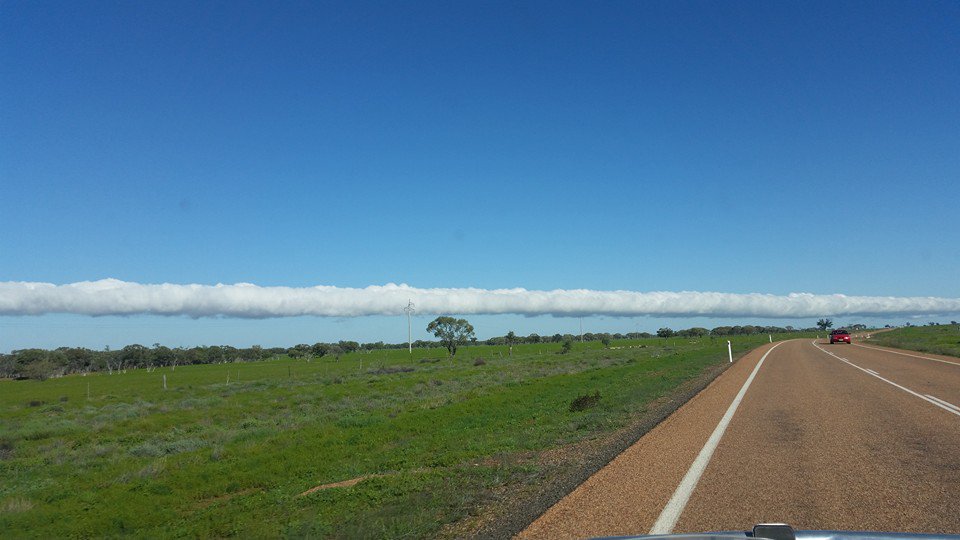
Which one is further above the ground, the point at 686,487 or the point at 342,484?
the point at 686,487

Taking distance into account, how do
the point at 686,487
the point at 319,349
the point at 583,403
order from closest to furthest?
1. the point at 686,487
2. the point at 583,403
3. the point at 319,349

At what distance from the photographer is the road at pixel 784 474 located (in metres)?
5.15

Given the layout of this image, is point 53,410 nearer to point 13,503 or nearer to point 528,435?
point 13,503

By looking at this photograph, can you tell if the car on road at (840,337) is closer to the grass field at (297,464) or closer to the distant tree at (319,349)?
the grass field at (297,464)

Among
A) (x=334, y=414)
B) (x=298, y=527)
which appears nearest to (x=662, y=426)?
(x=298, y=527)

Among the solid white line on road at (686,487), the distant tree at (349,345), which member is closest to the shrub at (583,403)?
the solid white line on road at (686,487)

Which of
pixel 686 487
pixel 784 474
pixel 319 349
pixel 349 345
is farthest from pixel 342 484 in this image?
pixel 349 345

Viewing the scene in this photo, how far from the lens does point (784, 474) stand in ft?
22.5

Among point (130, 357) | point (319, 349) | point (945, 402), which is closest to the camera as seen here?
point (945, 402)

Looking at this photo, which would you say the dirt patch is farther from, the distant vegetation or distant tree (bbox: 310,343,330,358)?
distant tree (bbox: 310,343,330,358)

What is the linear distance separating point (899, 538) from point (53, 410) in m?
44.7

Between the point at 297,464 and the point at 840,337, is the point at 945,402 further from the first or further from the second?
the point at 840,337

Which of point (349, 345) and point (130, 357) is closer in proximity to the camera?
point (130, 357)

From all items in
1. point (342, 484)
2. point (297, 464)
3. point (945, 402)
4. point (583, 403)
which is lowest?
point (297, 464)
